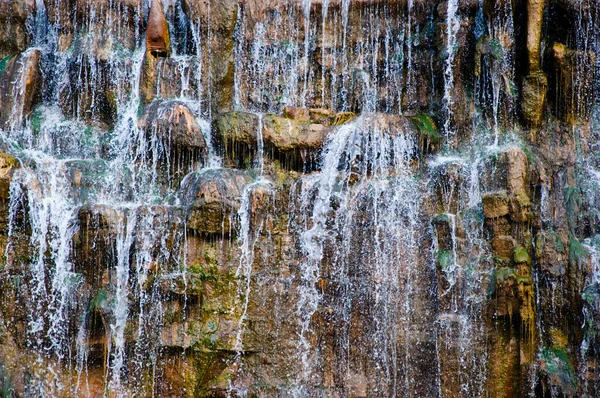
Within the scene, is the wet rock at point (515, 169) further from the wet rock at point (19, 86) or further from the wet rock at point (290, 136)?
the wet rock at point (19, 86)

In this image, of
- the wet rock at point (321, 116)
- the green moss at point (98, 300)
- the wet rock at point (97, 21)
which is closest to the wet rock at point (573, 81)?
the wet rock at point (321, 116)

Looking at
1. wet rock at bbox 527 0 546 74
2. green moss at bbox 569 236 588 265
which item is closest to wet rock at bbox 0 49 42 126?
wet rock at bbox 527 0 546 74

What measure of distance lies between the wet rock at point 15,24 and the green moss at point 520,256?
33.2ft

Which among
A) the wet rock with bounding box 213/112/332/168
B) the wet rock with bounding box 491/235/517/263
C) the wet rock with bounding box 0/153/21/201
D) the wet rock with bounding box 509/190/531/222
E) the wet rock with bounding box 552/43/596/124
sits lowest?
the wet rock with bounding box 491/235/517/263

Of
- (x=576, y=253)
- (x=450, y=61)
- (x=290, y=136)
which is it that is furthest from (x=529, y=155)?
(x=290, y=136)

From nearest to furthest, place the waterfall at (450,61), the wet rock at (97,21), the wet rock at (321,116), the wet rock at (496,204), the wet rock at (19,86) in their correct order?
the wet rock at (496,204) < the waterfall at (450,61) < the wet rock at (321,116) < the wet rock at (19,86) < the wet rock at (97,21)

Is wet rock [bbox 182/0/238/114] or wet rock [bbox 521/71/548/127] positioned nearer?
wet rock [bbox 521/71/548/127]

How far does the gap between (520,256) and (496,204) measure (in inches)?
35.5

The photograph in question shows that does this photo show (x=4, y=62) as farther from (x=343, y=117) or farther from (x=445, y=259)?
(x=445, y=259)

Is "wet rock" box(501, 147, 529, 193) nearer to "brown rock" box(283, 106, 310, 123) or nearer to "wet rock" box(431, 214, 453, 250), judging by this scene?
"wet rock" box(431, 214, 453, 250)

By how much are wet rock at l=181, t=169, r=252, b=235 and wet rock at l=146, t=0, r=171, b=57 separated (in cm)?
337

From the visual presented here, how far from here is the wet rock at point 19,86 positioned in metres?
14.5

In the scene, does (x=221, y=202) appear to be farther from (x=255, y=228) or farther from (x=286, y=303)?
(x=286, y=303)

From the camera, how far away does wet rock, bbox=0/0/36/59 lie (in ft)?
51.5
